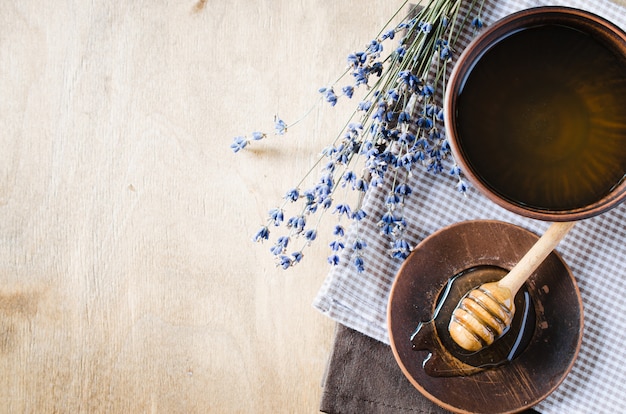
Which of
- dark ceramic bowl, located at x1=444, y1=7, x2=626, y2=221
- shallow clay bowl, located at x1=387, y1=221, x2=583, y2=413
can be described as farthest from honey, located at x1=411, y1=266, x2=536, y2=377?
dark ceramic bowl, located at x1=444, y1=7, x2=626, y2=221

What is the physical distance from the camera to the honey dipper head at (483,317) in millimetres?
757

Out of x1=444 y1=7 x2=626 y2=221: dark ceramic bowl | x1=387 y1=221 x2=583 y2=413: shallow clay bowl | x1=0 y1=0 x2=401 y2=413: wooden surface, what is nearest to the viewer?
x1=444 y1=7 x2=626 y2=221: dark ceramic bowl

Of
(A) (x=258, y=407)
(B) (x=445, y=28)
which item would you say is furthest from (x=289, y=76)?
(A) (x=258, y=407)

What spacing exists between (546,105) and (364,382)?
17.4 inches

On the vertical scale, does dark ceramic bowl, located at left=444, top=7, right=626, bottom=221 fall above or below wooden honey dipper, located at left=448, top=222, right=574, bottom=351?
above

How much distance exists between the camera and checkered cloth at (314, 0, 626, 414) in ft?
2.75

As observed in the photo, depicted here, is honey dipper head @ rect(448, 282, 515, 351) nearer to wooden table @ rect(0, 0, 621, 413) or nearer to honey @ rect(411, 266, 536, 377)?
honey @ rect(411, 266, 536, 377)

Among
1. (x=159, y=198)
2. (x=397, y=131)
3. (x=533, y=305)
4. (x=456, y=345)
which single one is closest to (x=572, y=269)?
(x=533, y=305)

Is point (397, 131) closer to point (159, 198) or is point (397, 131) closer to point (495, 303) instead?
point (495, 303)

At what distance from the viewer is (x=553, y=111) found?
728mm

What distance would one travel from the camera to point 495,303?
756mm

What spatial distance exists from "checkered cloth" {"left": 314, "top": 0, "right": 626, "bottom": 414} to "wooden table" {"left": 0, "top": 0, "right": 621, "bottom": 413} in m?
0.13

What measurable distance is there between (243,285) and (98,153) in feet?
1.00

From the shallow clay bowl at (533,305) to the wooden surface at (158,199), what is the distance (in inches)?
7.2
